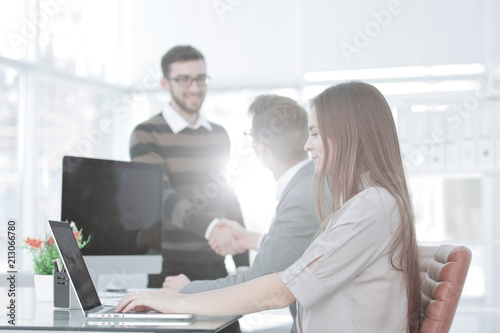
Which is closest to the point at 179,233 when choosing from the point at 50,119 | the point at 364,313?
the point at 50,119

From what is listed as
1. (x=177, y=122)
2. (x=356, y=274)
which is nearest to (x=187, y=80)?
(x=177, y=122)

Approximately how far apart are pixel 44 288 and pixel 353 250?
45.5 inches

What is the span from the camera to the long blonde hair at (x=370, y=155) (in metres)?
1.56

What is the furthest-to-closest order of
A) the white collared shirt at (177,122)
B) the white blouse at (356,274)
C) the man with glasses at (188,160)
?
the white collared shirt at (177,122), the man with glasses at (188,160), the white blouse at (356,274)

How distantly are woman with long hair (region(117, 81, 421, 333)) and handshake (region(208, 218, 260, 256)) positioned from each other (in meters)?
1.18

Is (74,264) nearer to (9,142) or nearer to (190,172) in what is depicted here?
(190,172)

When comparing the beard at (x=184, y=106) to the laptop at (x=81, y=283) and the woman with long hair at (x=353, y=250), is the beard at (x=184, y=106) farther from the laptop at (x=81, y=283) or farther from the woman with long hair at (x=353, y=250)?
the woman with long hair at (x=353, y=250)

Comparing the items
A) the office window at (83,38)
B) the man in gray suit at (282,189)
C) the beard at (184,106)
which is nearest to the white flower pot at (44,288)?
the man in gray suit at (282,189)

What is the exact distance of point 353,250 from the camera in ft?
4.95

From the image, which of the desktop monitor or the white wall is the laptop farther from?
the white wall

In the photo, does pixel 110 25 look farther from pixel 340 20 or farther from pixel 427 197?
pixel 427 197

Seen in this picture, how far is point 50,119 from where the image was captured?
14.4ft

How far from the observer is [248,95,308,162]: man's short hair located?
229 cm

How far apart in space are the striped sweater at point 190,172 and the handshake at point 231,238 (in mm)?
364
